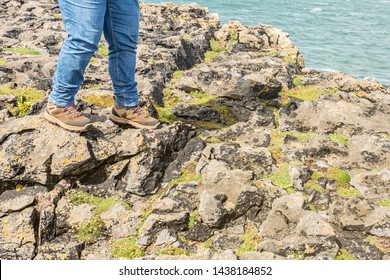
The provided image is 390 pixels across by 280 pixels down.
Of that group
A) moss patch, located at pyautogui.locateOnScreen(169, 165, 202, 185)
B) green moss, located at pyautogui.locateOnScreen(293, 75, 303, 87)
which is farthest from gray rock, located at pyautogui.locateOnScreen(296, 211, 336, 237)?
green moss, located at pyautogui.locateOnScreen(293, 75, 303, 87)

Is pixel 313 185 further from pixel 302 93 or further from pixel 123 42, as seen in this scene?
pixel 302 93

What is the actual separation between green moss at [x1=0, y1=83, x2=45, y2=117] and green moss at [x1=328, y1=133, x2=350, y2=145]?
7.25 m

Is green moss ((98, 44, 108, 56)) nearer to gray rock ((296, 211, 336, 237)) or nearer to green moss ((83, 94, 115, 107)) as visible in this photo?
green moss ((83, 94, 115, 107))

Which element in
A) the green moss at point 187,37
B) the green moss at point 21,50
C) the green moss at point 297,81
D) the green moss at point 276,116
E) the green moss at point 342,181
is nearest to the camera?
the green moss at point 342,181

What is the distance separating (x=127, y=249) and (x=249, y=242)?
193cm

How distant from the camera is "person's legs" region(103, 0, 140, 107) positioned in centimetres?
709

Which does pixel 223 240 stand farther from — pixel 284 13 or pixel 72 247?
pixel 284 13

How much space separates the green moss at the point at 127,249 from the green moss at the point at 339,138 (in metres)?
5.39

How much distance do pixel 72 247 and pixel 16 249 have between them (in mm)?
883

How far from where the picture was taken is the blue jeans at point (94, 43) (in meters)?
6.52

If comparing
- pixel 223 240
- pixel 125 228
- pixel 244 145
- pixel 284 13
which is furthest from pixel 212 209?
pixel 284 13

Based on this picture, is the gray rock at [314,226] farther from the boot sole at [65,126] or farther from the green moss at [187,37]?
the green moss at [187,37]

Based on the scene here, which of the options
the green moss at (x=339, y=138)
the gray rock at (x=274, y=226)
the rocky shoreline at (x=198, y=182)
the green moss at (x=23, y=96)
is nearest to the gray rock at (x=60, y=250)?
the rocky shoreline at (x=198, y=182)

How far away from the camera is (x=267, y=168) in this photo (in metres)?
7.91
